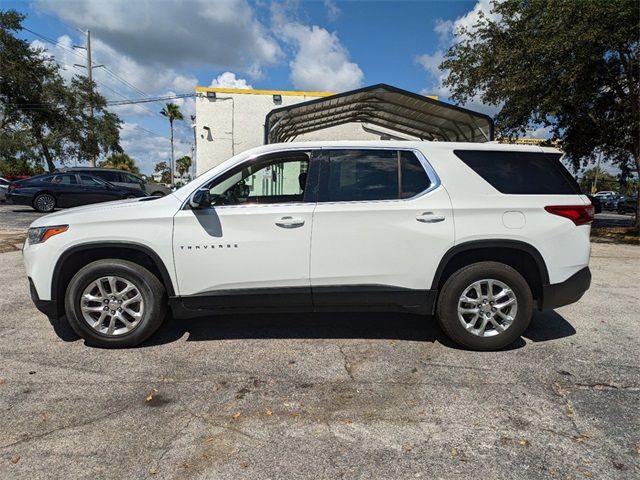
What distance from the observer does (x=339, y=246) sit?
12.7 ft

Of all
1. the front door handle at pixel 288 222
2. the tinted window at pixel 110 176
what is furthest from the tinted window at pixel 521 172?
the tinted window at pixel 110 176

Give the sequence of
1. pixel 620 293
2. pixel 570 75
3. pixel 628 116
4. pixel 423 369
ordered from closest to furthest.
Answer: pixel 423 369 < pixel 620 293 < pixel 570 75 < pixel 628 116

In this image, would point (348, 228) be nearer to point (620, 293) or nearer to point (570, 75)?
point (620, 293)

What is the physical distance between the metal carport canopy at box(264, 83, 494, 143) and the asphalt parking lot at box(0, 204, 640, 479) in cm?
675

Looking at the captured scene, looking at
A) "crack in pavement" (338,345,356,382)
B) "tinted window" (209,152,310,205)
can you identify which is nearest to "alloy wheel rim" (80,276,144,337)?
"tinted window" (209,152,310,205)

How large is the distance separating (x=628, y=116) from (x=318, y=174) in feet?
43.6

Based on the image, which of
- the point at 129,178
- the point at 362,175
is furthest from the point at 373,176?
the point at 129,178

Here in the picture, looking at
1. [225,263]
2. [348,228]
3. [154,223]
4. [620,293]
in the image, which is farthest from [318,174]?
[620,293]

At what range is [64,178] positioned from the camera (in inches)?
639

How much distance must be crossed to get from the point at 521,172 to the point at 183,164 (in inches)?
3698

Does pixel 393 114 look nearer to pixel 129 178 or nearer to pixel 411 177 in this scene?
pixel 411 177

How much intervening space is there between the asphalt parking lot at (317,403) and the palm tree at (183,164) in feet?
299

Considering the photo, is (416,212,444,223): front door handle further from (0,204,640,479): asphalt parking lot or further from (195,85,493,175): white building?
(195,85,493,175): white building

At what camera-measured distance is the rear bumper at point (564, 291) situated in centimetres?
402
